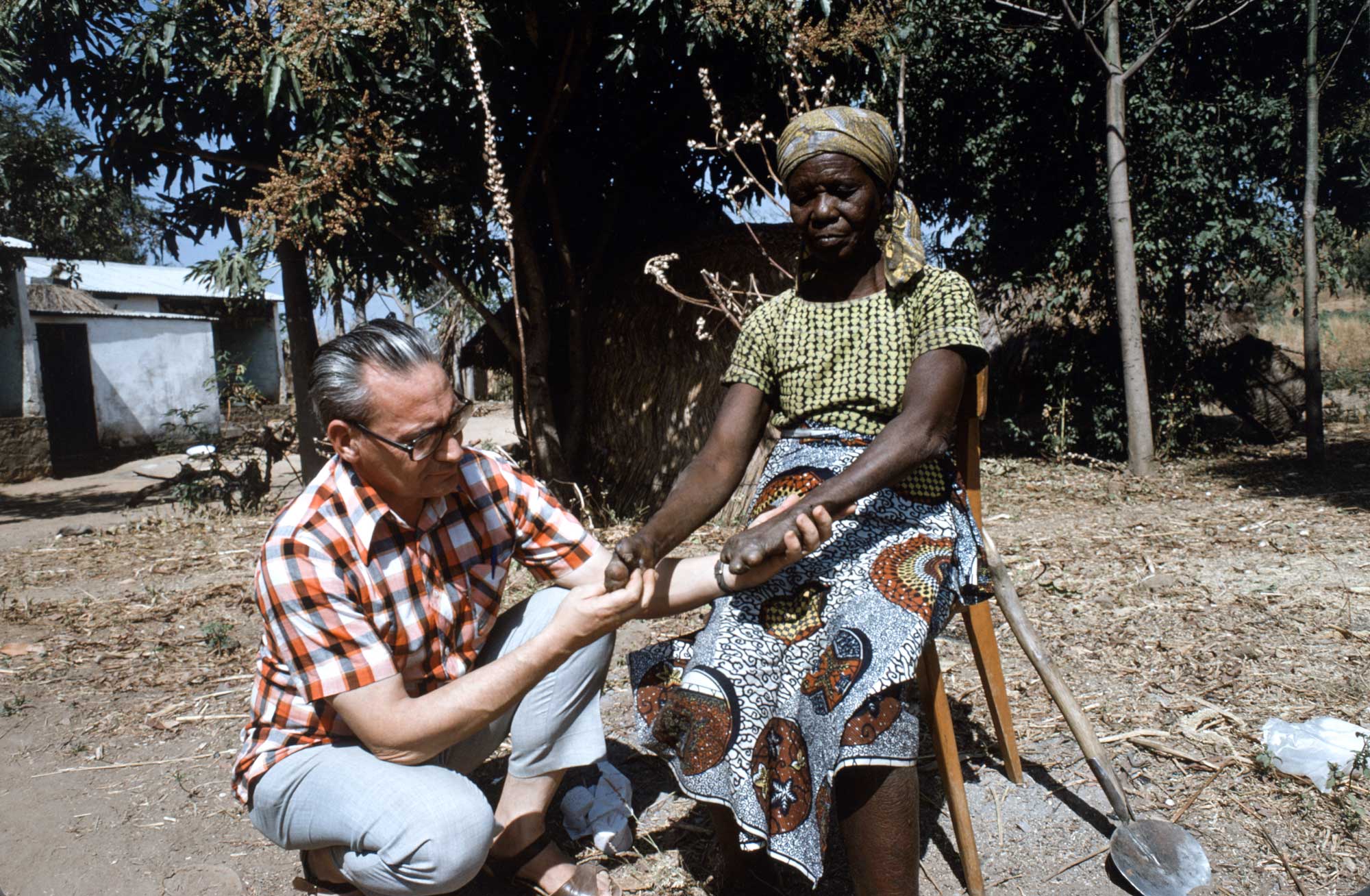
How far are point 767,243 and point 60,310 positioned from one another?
543 inches

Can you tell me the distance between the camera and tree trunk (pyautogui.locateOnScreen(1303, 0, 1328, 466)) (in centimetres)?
702

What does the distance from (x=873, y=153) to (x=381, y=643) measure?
1528mm

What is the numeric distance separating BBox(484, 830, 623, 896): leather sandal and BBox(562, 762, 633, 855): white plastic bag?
77mm

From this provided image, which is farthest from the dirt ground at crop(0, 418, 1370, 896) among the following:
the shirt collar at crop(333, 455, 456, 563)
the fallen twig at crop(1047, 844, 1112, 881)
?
the shirt collar at crop(333, 455, 456, 563)

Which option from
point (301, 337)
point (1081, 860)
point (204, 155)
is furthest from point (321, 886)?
point (301, 337)

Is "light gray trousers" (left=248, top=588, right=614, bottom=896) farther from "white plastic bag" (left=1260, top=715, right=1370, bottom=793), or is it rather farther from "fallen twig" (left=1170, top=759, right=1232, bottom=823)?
"white plastic bag" (left=1260, top=715, right=1370, bottom=793)

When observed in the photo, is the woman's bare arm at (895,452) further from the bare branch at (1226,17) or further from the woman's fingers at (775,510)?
the bare branch at (1226,17)

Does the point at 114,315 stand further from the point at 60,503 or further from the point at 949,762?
the point at 949,762

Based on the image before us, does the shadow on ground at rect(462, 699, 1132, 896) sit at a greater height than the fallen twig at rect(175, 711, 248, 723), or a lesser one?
lesser

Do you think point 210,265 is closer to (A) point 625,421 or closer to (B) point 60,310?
(A) point 625,421

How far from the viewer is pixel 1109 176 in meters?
7.23

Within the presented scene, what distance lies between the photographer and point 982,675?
2.45 meters

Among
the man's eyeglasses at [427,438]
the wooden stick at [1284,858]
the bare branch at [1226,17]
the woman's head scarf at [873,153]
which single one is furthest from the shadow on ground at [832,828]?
the bare branch at [1226,17]

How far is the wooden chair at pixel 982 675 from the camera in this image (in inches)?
84.1
